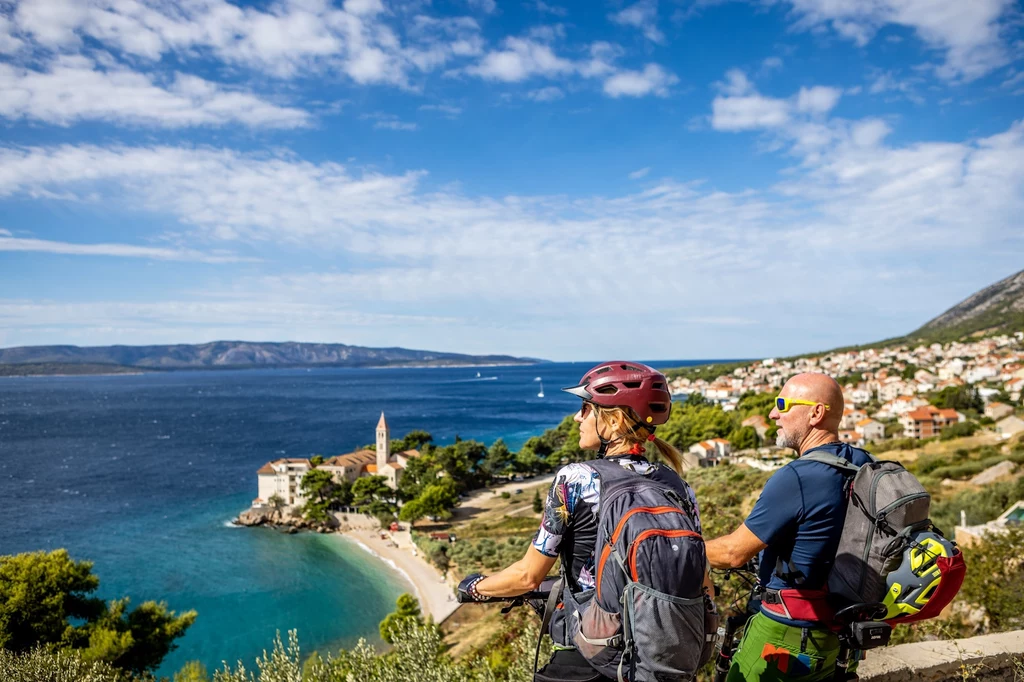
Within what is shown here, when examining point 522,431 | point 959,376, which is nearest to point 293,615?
point 522,431

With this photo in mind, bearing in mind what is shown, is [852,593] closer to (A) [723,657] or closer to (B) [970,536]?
(A) [723,657]

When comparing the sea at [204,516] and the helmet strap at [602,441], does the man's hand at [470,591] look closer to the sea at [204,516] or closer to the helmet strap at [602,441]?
the helmet strap at [602,441]

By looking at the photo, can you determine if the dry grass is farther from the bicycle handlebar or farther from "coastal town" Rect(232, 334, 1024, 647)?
the bicycle handlebar

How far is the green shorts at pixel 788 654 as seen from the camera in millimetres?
2518

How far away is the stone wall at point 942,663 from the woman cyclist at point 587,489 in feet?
7.05

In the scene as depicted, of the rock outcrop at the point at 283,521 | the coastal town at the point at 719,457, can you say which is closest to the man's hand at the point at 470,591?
the coastal town at the point at 719,457

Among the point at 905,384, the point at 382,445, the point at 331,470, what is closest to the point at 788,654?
the point at 331,470

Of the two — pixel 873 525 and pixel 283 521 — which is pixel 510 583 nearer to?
pixel 873 525

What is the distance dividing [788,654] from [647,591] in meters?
1.10

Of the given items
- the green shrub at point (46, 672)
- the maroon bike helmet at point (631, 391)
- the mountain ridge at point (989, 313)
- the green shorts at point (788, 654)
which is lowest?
the green shrub at point (46, 672)

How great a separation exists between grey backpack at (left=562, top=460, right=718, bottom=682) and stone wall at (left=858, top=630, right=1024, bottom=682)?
2.15m

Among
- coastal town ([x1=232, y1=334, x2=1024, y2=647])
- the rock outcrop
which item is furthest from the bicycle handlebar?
A: the rock outcrop

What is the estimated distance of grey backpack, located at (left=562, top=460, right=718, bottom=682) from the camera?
73.9 inches

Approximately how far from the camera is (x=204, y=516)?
150ft
